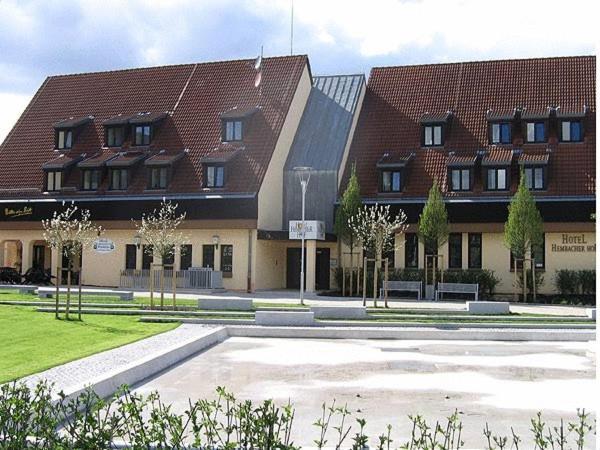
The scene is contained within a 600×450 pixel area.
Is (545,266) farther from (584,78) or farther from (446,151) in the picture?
(584,78)

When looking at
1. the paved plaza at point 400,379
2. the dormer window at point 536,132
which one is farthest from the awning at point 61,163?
the paved plaza at point 400,379

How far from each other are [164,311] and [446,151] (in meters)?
19.6

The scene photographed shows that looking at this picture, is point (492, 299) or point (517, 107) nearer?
point (492, 299)

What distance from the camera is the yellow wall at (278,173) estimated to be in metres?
38.5

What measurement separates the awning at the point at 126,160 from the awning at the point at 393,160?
1268 cm

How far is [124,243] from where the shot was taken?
133 feet

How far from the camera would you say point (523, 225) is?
3366 cm

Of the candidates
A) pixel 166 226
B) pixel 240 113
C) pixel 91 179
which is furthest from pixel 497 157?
pixel 91 179

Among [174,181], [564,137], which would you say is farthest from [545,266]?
[174,181]

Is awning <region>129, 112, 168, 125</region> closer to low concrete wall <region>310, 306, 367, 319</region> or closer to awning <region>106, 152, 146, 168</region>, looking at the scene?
awning <region>106, 152, 146, 168</region>

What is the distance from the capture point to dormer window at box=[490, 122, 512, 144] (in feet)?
128

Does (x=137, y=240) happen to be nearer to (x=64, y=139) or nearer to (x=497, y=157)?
(x=64, y=139)

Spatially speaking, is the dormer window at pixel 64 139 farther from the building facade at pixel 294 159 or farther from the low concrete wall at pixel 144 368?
the low concrete wall at pixel 144 368

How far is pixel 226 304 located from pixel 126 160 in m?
17.9
